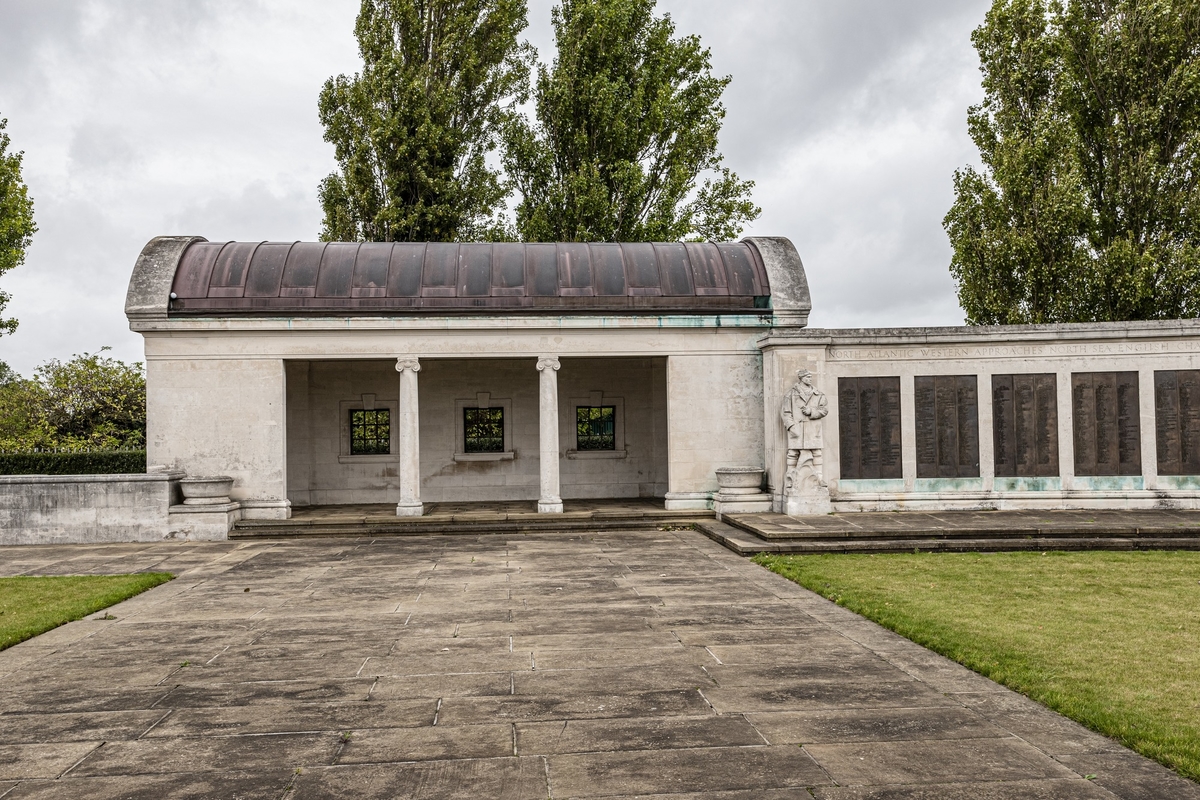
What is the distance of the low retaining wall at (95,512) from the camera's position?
52.5ft

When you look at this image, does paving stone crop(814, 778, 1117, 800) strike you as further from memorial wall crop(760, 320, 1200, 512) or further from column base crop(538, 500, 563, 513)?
column base crop(538, 500, 563, 513)

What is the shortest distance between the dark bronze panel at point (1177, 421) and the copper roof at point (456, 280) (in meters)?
7.95

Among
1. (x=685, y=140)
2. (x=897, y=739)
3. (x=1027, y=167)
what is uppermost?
(x=685, y=140)

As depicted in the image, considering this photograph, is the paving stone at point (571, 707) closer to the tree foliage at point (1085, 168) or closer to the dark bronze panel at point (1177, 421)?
the dark bronze panel at point (1177, 421)

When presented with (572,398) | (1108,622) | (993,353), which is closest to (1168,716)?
(1108,622)

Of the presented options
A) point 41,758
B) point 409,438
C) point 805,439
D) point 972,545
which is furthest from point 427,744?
point 409,438

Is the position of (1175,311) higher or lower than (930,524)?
higher

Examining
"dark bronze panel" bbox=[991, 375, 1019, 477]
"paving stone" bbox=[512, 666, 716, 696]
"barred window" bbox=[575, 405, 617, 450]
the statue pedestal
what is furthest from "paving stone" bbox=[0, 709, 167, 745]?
"barred window" bbox=[575, 405, 617, 450]

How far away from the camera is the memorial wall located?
16.7 meters

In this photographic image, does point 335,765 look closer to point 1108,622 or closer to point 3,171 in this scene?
point 1108,622

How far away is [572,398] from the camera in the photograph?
21453 millimetres

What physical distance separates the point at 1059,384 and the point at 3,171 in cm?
3251

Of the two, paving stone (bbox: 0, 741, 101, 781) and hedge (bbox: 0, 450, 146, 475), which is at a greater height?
hedge (bbox: 0, 450, 146, 475)

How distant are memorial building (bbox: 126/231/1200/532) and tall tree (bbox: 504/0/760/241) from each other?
8584 millimetres
